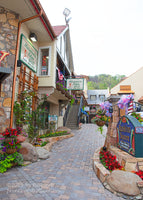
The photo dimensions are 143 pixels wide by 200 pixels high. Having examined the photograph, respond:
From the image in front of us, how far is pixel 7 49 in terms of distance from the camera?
5.67 meters

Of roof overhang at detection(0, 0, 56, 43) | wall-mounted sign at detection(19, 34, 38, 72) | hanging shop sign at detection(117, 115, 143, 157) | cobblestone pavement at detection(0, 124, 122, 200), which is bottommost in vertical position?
cobblestone pavement at detection(0, 124, 122, 200)

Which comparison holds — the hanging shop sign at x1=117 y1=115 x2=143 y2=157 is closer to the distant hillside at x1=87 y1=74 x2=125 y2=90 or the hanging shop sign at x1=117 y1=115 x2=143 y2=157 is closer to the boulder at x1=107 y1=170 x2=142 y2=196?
the boulder at x1=107 y1=170 x2=142 y2=196

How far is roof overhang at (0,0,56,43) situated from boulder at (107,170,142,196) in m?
6.61

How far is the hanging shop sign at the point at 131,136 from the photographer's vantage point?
13.0 ft

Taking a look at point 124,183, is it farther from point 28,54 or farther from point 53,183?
point 28,54

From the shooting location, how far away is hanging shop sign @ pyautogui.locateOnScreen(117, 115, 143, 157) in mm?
3967

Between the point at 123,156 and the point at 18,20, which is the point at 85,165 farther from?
the point at 18,20

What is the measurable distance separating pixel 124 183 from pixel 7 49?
579 cm

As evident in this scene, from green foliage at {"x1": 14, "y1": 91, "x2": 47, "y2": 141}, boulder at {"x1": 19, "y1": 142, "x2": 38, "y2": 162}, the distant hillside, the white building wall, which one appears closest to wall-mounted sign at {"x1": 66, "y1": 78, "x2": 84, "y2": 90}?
green foliage at {"x1": 14, "y1": 91, "x2": 47, "y2": 141}

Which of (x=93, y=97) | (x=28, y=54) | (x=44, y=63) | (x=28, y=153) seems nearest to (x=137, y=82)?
(x=93, y=97)

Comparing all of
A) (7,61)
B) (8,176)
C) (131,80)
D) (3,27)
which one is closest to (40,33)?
(3,27)

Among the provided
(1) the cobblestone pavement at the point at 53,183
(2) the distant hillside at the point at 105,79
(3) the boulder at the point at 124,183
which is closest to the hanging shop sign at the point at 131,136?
(3) the boulder at the point at 124,183

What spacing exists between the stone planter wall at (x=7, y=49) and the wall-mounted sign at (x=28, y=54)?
0.96 m

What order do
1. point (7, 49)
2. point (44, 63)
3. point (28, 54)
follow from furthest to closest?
point (44, 63), point (28, 54), point (7, 49)
